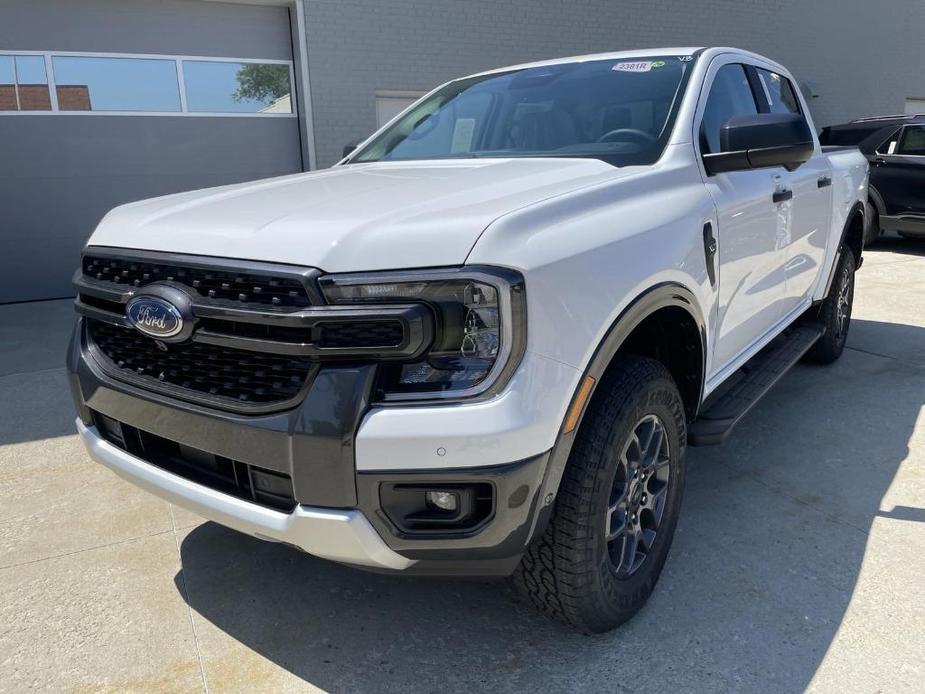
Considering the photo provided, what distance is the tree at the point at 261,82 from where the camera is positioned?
875 centimetres

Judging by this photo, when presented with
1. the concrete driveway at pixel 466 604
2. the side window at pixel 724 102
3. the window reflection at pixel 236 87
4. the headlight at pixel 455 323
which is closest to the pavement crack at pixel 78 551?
the concrete driveway at pixel 466 604

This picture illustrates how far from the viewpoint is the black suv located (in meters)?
9.64

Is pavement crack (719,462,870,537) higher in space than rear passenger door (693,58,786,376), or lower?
lower

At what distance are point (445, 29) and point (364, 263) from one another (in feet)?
29.4

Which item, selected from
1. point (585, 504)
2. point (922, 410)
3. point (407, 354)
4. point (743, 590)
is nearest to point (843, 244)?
point (922, 410)

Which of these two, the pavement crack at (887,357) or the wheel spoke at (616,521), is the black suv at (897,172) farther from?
the wheel spoke at (616,521)

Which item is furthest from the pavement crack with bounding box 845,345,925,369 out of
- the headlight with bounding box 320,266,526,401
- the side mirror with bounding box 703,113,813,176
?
the headlight with bounding box 320,266,526,401

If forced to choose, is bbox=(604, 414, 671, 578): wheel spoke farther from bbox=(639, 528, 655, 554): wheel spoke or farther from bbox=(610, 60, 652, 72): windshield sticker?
bbox=(610, 60, 652, 72): windshield sticker

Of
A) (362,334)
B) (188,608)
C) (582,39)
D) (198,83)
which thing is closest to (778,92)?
(362,334)

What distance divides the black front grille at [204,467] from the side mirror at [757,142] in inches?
76.7

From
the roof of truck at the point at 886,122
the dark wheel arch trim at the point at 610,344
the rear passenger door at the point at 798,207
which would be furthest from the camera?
the roof of truck at the point at 886,122

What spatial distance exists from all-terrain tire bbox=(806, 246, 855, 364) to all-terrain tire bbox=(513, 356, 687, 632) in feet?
9.41

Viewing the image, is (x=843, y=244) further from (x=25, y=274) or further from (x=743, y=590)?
(x=25, y=274)

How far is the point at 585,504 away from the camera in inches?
77.9
